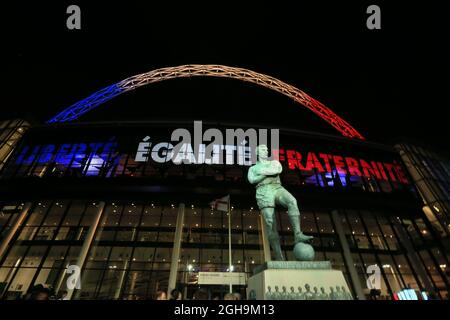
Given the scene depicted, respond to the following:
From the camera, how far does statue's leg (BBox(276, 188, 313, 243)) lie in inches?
258

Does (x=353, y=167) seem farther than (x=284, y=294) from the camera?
Yes

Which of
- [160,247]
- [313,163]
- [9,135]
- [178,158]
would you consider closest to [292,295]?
[160,247]

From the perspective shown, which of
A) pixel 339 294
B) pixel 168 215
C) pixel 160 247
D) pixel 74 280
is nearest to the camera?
pixel 339 294

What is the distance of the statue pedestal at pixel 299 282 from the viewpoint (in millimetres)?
5281

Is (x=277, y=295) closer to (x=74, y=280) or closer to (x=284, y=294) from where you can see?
(x=284, y=294)

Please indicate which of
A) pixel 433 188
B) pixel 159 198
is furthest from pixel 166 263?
pixel 433 188

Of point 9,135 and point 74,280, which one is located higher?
point 9,135

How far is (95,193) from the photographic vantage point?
23.9 meters

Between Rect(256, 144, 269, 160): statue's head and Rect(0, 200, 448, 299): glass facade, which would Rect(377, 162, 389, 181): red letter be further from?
Rect(256, 144, 269, 160): statue's head

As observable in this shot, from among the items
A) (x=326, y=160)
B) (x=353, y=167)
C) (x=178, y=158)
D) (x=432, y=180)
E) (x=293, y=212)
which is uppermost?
(x=326, y=160)

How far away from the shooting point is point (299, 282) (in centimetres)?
553

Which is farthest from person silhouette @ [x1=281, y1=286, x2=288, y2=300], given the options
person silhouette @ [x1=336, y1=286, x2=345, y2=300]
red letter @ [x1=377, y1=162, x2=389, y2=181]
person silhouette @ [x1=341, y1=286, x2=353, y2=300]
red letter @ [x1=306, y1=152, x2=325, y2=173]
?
red letter @ [x1=377, y1=162, x2=389, y2=181]

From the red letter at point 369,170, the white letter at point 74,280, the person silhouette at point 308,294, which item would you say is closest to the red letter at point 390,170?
the red letter at point 369,170

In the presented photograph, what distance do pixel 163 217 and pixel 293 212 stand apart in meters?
20.5
